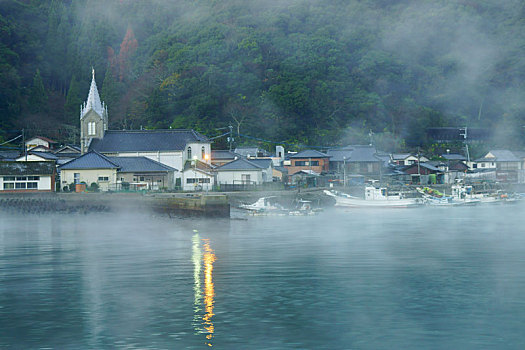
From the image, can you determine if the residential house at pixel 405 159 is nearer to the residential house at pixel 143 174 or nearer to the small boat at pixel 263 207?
the residential house at pixel 143 174

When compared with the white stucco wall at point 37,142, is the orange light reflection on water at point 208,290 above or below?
below

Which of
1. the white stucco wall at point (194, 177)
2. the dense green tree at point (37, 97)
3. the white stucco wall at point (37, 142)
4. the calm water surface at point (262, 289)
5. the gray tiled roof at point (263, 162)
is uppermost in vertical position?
the dense green tree at point (37, 97)

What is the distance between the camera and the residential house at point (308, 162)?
77.1m

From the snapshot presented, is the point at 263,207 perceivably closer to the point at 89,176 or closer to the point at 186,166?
the point at 89,176

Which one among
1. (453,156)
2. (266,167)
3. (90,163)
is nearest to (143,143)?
(90,163)

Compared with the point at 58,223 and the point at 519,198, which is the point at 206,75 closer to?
the point at 519,198

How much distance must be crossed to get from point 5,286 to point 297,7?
130400mm

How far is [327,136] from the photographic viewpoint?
4035 inches

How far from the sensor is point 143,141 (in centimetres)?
6650

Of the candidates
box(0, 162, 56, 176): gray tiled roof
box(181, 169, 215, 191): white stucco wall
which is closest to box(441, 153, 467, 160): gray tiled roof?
box(181, 169, 215, 191): white stucco wall

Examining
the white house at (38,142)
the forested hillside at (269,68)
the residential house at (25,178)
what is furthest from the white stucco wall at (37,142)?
the residential house at (25,178)

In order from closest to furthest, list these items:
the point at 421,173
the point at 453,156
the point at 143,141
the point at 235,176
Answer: the point at 235,176 < the point at 143,141 < the point at 421,173 < the point at 453,156

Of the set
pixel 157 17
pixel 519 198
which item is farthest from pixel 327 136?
pixel 157 17

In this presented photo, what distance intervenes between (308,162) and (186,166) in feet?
58.9
